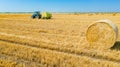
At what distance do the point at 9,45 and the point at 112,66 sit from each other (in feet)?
15.9

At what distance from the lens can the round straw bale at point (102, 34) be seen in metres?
9.34

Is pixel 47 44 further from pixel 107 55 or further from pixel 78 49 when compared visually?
pixel 107 55

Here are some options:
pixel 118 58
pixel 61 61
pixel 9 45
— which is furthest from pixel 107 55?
pixel 9 45

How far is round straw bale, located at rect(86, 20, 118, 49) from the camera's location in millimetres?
9337

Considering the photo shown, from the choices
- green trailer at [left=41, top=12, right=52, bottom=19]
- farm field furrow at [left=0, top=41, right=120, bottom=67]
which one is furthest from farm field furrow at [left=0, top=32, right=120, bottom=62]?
green trailer at [left=41, top=12, right=52, bottom=19]

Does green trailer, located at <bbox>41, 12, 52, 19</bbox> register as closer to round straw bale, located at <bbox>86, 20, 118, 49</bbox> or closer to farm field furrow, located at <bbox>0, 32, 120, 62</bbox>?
farm field furrow, located at <bbox>0, 32, 120, 62</bbox>

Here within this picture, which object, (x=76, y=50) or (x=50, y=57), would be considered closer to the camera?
(x=50, y=57)

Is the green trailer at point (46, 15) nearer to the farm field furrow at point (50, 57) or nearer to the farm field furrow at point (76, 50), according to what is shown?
the farm field furrow at point (76, 50)

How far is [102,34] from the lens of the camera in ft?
31.9

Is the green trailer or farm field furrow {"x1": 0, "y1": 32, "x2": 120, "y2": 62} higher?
farm field furrow {"x1": 0, "y1": 32, "x2": 120, "y2": 62}

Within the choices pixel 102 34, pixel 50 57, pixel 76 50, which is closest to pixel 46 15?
pixel 102 34

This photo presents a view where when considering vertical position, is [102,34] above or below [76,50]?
above

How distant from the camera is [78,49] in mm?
9125

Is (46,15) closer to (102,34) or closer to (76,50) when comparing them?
(102,34)
